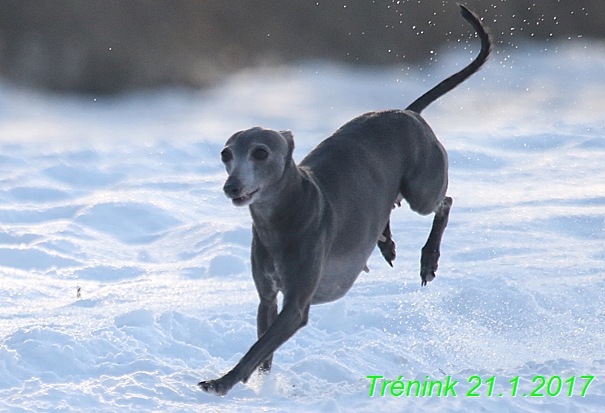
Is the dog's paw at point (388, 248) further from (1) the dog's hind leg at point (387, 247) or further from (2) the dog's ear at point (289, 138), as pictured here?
(2) the dog's ear at point (289, 138)

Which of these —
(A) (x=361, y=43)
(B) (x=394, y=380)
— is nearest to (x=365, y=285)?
(B) (x=394, y=380)

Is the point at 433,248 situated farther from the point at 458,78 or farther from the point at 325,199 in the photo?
the point at 325,199

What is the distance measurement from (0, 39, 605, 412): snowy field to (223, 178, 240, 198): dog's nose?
483mm

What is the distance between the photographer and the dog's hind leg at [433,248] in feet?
12.6

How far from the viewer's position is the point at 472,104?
2.40 meters

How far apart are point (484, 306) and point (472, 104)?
2.46 m

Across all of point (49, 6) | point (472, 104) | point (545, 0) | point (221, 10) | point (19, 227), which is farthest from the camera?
point (19, 227)

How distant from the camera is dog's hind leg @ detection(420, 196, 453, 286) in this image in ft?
12.6

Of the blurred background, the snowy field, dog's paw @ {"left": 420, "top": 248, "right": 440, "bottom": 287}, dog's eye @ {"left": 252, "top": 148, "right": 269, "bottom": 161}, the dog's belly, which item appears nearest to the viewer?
the blurred background

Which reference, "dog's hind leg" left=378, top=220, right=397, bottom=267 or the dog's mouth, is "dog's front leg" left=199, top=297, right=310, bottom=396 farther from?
"dog's hind leg" left=378, top=220, right=397, bottom=267

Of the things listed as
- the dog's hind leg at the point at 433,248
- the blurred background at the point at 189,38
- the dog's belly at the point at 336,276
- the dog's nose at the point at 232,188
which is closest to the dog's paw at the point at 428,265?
the dog's hind leg at the point at 433,248

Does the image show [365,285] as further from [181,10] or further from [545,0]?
[181,10]

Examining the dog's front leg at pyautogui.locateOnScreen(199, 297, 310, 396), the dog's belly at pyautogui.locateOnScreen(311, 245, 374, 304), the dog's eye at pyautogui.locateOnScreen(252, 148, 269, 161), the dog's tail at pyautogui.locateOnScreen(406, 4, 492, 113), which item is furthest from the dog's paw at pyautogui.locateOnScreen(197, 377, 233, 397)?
the dog's tail at pyautogui.locateOnScreen(406, 4, 492, 113)

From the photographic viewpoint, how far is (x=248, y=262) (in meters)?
5.34
